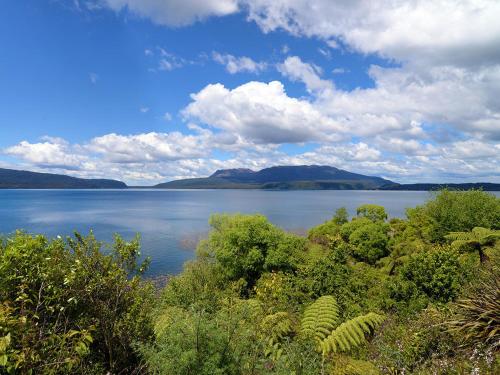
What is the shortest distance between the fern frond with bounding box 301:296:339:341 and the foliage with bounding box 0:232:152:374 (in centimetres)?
505

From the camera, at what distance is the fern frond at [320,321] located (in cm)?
1059

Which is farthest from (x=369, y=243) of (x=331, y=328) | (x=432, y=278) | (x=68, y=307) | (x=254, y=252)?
(x=68, y=307)

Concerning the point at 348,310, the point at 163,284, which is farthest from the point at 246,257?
the point at 348,310

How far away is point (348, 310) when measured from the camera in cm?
1468

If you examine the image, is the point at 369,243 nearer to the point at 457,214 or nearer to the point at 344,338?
the point at 457,214

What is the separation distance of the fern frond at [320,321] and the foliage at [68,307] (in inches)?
199

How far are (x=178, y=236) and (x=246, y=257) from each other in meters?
44.2

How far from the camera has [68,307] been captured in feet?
25.3

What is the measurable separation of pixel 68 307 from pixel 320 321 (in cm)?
739

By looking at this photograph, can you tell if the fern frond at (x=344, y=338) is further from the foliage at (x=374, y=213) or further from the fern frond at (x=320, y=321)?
the foliage at (x=374, y=213)

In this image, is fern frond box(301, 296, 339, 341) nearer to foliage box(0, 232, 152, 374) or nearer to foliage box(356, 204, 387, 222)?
foliage box(0, 232, 152, 374)

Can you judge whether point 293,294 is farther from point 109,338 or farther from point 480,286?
point 109,338

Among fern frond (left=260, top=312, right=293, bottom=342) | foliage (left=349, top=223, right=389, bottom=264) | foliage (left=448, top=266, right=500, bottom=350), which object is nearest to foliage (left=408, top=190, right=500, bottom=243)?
foliage (left=349, top=223, right=389, bottom=264)

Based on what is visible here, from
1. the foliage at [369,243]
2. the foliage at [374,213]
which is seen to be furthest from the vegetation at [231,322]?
the foliage at [374,213]
